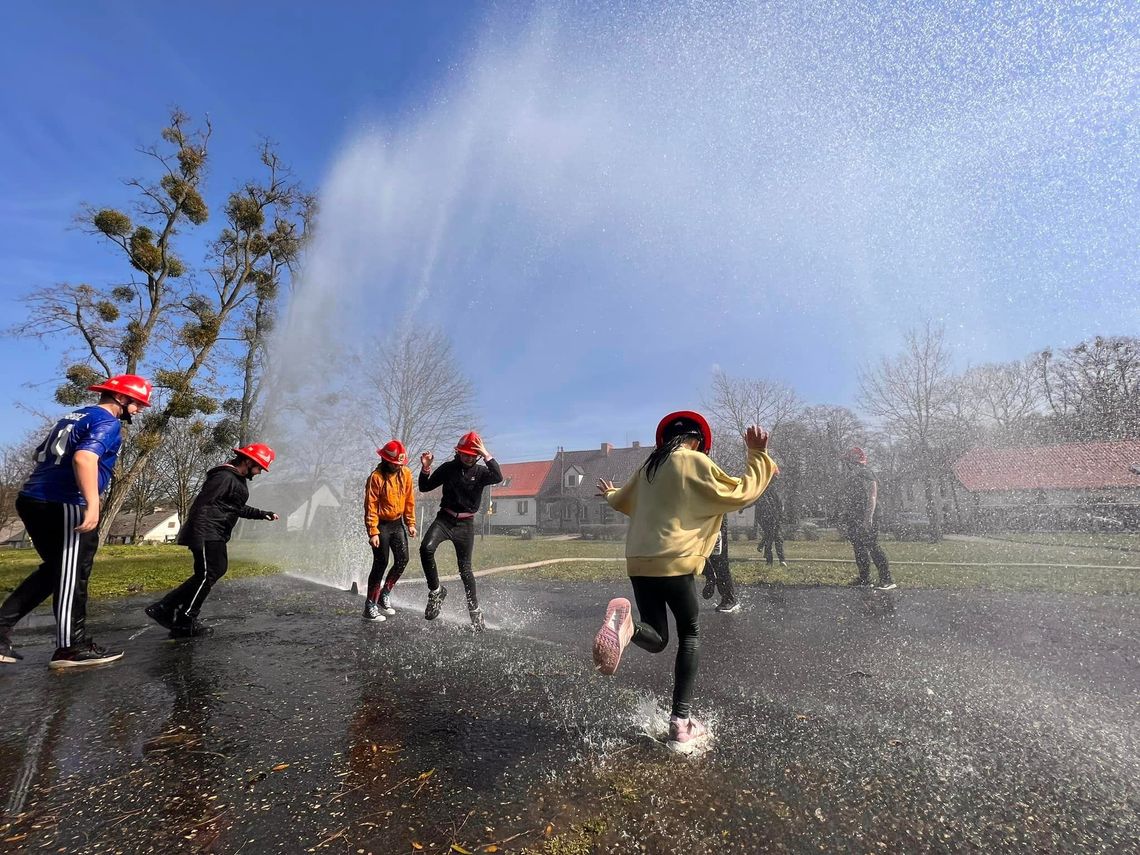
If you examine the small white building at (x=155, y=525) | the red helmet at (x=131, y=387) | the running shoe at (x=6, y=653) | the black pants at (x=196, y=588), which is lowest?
the small white building at (x=155, y=525)

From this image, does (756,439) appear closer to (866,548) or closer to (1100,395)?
(866,548)

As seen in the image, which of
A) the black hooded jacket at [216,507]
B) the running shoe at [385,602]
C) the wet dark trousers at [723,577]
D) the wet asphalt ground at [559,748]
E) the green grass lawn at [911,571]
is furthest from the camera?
the green grass lawn at [911,571]

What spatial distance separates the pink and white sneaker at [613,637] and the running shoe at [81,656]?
Result: 4.12m

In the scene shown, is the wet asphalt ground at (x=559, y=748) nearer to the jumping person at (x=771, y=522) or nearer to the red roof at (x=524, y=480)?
the jumping person at (x=771, y=522)

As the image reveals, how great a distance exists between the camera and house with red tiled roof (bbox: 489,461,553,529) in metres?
55.3

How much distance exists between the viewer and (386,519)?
6.36 m

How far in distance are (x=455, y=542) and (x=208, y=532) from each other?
2435mm

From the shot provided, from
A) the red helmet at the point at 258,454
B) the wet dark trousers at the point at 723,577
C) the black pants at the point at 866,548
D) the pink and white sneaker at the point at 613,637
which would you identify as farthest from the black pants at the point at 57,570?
the black pants at the point at 866,548

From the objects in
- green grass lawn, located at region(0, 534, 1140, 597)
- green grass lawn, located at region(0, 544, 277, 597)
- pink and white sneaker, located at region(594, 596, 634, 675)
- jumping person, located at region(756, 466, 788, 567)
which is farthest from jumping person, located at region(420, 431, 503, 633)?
jumping person, located at region(756, 466, 788, 567)

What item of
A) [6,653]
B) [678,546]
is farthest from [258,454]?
[678,546]

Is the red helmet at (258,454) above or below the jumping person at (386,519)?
above

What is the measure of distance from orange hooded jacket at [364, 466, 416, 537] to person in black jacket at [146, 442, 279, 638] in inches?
41.4

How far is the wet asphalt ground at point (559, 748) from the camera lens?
2078mm

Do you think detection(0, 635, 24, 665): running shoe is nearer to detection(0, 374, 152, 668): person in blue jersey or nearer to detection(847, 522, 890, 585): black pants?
detection(0, 374, 152, 668): person in blue jersey
